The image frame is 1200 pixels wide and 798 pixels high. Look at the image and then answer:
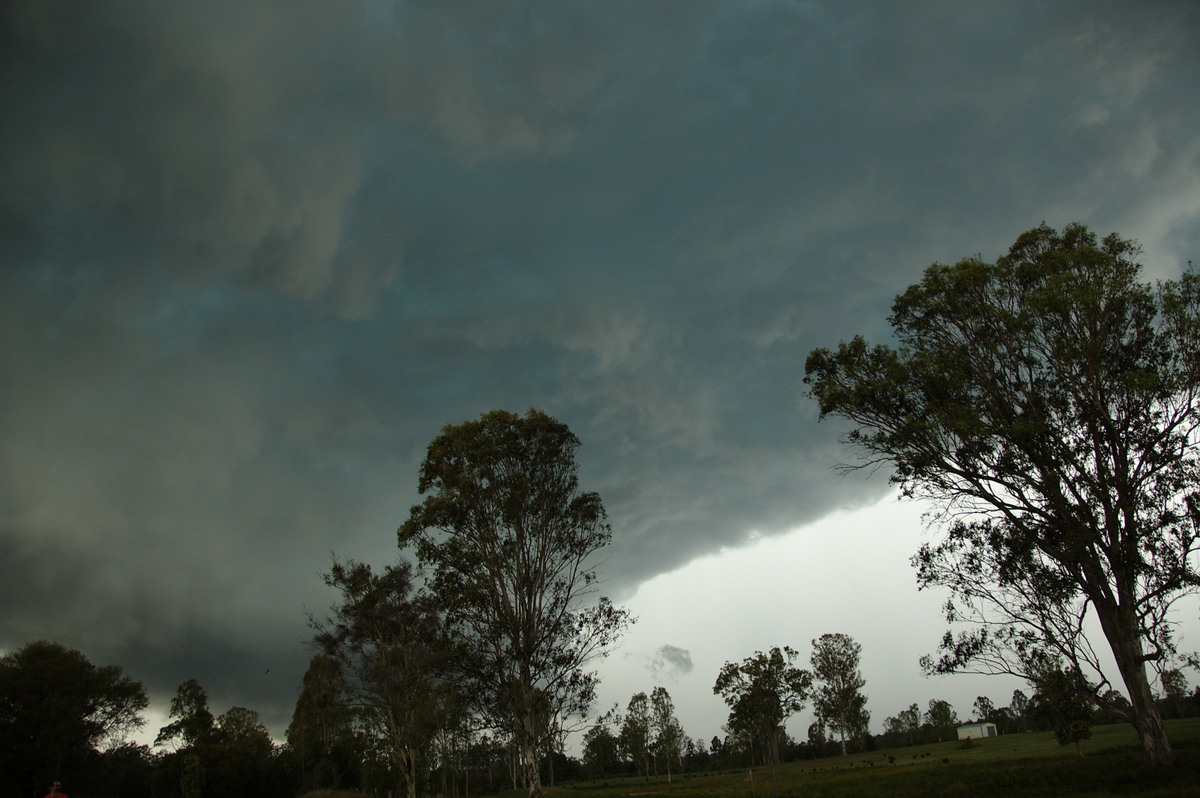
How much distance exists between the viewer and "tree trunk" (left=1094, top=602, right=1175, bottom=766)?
64.4ft

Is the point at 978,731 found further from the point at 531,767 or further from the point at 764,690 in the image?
the point at 531,767

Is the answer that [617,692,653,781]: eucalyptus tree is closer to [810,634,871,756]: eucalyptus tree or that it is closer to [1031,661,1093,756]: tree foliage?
[810,634,871,756]: eucalyptus tree

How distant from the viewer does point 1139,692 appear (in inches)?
774

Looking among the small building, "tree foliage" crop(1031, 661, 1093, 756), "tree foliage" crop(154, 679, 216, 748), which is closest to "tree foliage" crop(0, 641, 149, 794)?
"tree foliage" crop(154, 679, 216, 748)

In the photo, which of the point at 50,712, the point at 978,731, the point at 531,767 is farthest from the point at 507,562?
the point at 978,731

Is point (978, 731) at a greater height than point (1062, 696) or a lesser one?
lesser

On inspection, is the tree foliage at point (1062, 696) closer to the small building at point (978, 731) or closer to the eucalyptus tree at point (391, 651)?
the eucalyptus tree at point (391, 651)

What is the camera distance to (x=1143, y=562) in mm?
20203

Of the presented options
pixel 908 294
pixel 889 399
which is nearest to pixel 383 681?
pixel 889 399

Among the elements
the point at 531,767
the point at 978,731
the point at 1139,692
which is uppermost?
the point at 1139,692

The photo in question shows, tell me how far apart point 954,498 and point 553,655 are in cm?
1621

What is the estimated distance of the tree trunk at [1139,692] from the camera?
19.6 m

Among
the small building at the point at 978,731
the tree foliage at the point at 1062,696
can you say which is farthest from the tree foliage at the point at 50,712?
the small building at the point at 978,731

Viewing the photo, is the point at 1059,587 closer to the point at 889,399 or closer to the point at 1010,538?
the point at 1010,538
